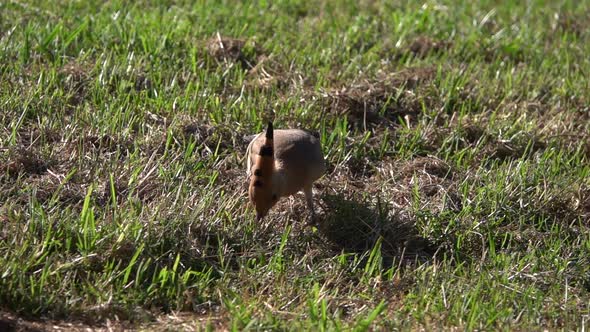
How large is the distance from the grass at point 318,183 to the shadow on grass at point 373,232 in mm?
13

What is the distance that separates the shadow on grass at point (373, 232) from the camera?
5.52 m

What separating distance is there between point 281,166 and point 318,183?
23.1 inches

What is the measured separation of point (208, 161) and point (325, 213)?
0.80 metres

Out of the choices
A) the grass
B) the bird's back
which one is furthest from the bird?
the grass

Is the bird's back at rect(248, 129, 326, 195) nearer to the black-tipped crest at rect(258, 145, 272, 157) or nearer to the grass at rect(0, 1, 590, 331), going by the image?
the grass at rect(0, 1, 590, 331)

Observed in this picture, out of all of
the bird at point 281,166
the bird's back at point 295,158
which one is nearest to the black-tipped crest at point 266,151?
the bird at point 281,166

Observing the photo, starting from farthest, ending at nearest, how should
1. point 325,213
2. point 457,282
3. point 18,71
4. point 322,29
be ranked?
point 322,29
point 18,71
point 325,213
point 457,282

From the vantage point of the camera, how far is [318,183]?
242 inches

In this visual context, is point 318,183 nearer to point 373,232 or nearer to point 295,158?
point 295,158

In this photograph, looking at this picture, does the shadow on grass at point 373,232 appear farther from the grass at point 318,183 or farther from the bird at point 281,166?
the bird at point 281,166

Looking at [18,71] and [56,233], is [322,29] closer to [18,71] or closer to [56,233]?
[18,71]

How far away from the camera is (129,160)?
5848 mm

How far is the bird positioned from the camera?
209 inches

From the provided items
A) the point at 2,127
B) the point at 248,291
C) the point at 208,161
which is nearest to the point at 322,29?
the point at 208,161
